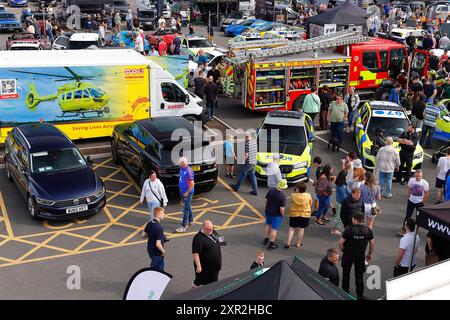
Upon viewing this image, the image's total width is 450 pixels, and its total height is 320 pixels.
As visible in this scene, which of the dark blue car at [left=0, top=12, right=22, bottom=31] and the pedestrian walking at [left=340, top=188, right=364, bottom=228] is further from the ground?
the pedestrian walking at [left=340, top=188, right=364, bottom=228]

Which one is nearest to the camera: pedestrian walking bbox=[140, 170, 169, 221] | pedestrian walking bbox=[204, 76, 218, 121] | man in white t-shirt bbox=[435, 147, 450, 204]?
pedestrian walking bbox=[140, 170, 169, 221]

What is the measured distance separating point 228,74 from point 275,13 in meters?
19.6

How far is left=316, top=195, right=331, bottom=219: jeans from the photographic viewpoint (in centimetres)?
1239

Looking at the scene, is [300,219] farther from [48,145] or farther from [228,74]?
[228,74]

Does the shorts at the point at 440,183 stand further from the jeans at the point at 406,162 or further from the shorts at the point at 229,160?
the shorts at the point at 229,160

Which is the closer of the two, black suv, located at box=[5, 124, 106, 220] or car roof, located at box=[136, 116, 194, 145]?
black suv, located at box=[5, 124, 106, 220]

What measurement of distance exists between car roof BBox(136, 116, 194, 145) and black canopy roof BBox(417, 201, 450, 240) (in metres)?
6.53

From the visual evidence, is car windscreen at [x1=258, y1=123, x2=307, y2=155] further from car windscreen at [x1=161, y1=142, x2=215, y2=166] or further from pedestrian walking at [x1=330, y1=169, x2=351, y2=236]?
pedestrian walking at [x1=330, y1=169, x2=351, y2=236]

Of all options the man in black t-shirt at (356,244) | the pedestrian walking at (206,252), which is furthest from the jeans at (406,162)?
the pedestrian walking at (206,252)

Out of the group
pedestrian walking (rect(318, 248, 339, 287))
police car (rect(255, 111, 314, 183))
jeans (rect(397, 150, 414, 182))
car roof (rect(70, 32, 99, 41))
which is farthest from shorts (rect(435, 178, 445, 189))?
car roof (rect(70, 32, 99, 41))

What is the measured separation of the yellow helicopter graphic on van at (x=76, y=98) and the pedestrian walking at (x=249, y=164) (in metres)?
5.27

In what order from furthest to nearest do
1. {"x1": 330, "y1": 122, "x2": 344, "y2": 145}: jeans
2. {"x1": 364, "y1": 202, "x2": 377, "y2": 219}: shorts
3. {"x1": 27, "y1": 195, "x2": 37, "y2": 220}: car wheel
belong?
1. {"x1": 330, "y1": 122, "x2": 344, "y2": 145}: jeans
2. {"x1": 27, "y1": 195, "x2": 37, "y2": 220}: car wheel
3. {"x1": 364, "y1": 202, "x2": 377, "y2": 219}: shorts

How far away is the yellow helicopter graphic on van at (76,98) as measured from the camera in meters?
16.2

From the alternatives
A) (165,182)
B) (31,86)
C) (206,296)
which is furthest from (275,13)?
(206,296)
